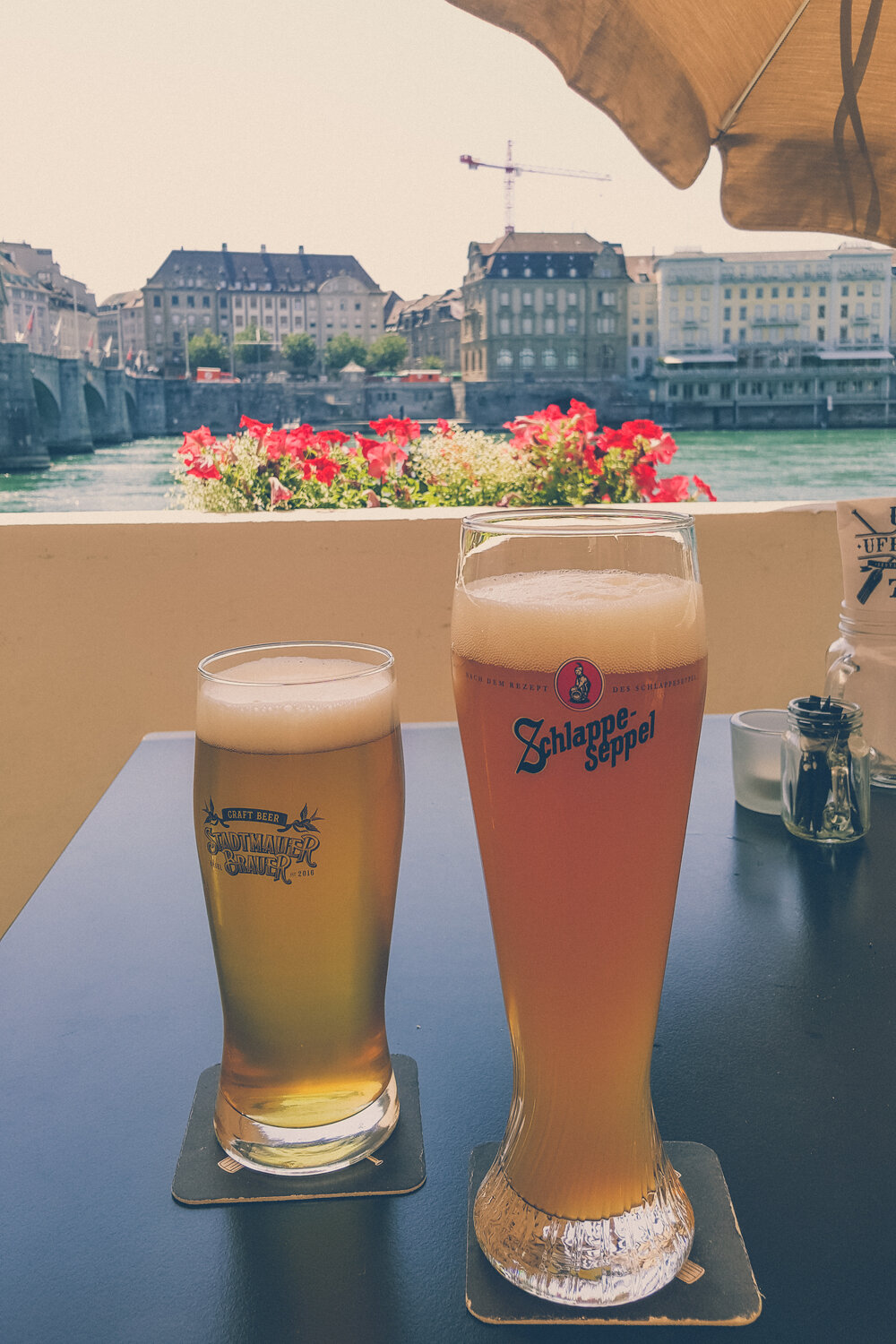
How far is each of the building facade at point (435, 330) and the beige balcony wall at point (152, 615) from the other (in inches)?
2302

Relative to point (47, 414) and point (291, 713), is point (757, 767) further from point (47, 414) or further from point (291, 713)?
point (47, 414)

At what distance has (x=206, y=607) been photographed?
2.08 meters

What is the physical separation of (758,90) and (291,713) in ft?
4.68

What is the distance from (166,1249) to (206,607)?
1763 mm

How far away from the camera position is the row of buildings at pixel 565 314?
46.7 meters

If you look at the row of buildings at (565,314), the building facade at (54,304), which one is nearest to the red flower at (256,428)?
the row of buildings at (565,314)

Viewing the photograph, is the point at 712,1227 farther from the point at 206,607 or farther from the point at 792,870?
the point at 206,607

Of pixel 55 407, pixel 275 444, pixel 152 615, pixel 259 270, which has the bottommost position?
pixel 152 615

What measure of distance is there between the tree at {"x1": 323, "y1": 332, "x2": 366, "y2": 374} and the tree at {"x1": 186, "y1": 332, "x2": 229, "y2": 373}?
6062 mm

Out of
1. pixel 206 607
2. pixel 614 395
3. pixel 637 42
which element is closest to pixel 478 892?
pixel 637 42

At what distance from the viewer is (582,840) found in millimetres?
403

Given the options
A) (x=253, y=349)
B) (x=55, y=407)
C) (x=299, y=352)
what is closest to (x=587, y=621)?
(x=55, y=407)

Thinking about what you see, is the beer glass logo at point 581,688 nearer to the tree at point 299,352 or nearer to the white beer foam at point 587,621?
the white beer foam at point 587,621

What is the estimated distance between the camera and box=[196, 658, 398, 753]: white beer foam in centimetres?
46
